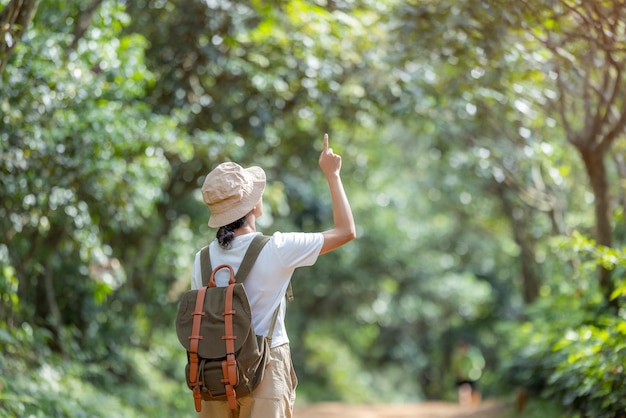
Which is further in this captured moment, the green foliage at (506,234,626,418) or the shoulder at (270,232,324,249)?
the green foliage at (506,234,626,418)

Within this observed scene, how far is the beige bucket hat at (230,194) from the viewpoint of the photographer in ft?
13.8

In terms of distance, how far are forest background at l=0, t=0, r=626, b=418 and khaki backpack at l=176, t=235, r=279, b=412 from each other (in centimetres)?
319

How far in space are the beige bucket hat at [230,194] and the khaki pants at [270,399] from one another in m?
0.63

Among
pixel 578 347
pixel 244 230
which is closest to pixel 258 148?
pixel 578 347

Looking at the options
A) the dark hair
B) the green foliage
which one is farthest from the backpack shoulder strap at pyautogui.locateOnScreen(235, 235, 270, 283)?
the green foliage

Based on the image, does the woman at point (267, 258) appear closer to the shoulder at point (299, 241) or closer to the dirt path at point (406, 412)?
the shoulder at point (299, 241)

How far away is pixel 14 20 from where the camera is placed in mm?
6469

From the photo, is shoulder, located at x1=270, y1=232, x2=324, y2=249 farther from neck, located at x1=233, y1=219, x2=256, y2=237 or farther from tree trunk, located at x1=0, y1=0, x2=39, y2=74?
tree trunk, located at x1=0, y1=0, x2=39, y2=74

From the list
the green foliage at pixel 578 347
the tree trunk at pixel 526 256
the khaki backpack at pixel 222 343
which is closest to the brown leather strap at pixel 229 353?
the khaki backpack at pixel 222 343

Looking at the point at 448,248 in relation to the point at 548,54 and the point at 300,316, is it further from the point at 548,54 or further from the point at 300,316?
the point at 548,54

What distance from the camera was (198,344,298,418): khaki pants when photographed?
402cm

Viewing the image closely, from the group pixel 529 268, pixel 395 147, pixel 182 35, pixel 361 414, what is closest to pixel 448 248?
pixel 395 147

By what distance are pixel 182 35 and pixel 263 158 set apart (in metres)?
3.75

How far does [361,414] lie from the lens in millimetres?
16219
